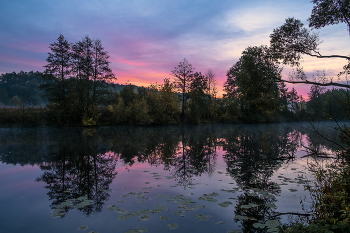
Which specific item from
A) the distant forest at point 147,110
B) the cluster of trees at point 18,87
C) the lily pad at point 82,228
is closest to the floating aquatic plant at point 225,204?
the lily pad at point 82,228

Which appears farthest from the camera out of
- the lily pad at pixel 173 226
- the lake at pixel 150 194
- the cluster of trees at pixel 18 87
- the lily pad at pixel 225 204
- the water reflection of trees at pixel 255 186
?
the cluster of trees at pixel 18 87

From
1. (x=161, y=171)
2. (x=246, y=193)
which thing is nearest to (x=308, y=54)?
(x=246, y=193)

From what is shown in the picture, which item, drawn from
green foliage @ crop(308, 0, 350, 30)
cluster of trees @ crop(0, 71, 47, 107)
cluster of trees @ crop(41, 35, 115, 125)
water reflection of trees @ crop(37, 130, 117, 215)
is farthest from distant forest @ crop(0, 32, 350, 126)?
cluster of trees @ crop(0, 71, 47, 107)

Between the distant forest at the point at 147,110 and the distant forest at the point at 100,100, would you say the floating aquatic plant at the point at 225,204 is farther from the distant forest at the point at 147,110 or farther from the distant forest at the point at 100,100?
the distant forest at the point at 147,110

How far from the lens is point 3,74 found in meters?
98.4

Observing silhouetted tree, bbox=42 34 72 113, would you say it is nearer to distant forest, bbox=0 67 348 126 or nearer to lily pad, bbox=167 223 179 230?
distant forest, bbox=0 67 348 126

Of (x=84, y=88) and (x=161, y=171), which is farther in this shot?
(x=84, y=88)

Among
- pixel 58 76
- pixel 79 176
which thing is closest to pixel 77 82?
pixel 58 76

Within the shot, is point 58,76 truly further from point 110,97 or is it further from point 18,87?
point 18,87

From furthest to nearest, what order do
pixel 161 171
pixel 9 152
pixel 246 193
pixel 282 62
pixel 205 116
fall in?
pixel 205 116, pixel 9 152, pixel 282 62, pixel 161 171, pixel 246 193

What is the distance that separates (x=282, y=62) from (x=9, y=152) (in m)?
20.2

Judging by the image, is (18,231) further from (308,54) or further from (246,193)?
(308,54)

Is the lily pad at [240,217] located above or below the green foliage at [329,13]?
below

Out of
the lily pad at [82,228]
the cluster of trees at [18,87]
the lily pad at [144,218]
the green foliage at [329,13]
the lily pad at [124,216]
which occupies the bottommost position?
the lily pad at [82,228]
